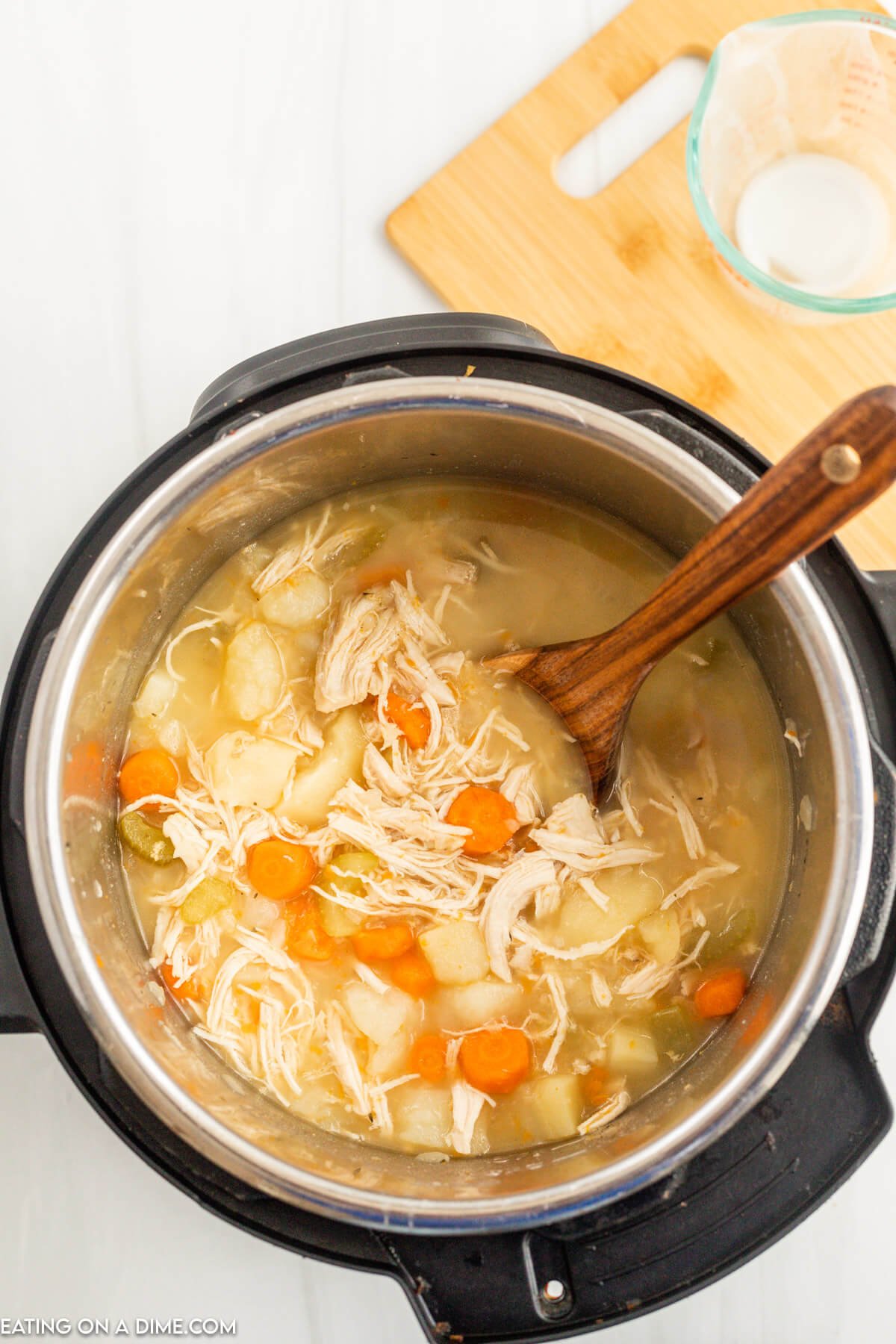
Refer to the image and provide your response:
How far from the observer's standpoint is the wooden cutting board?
1.55 metres

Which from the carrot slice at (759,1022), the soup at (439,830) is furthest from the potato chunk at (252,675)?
the carrot slice at (759,1022)

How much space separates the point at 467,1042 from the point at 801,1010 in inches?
17.1

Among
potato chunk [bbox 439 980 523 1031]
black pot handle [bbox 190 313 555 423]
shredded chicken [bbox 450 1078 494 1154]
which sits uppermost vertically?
black pot handle [bbox 190 313 555 423]

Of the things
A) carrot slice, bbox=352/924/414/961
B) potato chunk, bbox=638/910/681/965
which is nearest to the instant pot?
potato chunk, bbox=638/910/681/965

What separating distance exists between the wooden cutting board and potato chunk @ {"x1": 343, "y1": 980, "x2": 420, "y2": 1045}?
0.89m

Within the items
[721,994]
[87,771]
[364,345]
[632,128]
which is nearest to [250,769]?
[87,771]

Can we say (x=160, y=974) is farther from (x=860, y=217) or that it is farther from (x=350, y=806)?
(x=860, y=217)

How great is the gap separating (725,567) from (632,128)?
92 cm

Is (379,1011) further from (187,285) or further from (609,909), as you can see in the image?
(187,285)

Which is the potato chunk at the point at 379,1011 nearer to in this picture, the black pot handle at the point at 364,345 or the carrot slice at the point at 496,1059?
the carrot slice at the point at 496,1059

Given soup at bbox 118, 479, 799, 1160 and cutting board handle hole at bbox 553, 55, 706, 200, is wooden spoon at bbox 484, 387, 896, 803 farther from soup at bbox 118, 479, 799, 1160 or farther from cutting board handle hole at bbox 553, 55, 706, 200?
cutting board handle hole at bbox 553, 55, 706, 200

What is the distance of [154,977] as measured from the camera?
1.37m

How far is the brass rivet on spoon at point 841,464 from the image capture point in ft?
2.93

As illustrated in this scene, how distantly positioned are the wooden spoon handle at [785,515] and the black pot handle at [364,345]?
343 millimetres
